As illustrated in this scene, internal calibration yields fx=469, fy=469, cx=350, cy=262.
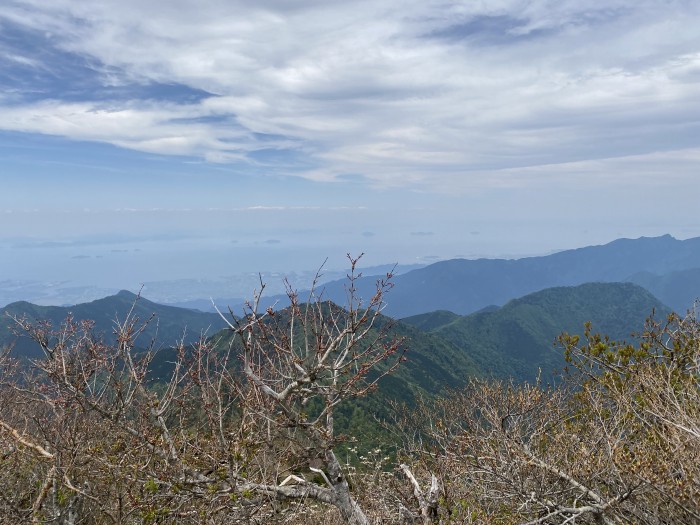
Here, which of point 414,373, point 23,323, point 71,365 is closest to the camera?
point 71,365

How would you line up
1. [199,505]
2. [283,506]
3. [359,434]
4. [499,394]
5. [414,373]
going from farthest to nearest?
[414,373] < [359,434] < [499,394] < [283,506] < [199,505]

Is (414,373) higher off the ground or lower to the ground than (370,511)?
lower

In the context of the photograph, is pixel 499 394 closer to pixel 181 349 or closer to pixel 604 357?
pixel 604 357

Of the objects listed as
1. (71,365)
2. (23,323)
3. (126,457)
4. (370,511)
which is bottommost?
(370,511)

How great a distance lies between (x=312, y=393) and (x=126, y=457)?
19.4 ft

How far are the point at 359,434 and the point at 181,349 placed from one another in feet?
266

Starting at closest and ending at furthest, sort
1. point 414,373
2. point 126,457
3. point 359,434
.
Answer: point 126,457 → point 359,434 → point 414,373

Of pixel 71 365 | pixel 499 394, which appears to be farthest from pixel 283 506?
pixel 499 394

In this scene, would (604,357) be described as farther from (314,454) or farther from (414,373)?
(414,373)

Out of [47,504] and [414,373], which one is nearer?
[47,504]

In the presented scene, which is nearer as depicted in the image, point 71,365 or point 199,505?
point 199,505

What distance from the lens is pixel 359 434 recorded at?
9206 centimetres

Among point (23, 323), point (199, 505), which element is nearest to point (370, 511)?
point (199, 505)

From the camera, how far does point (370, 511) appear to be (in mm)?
17219
